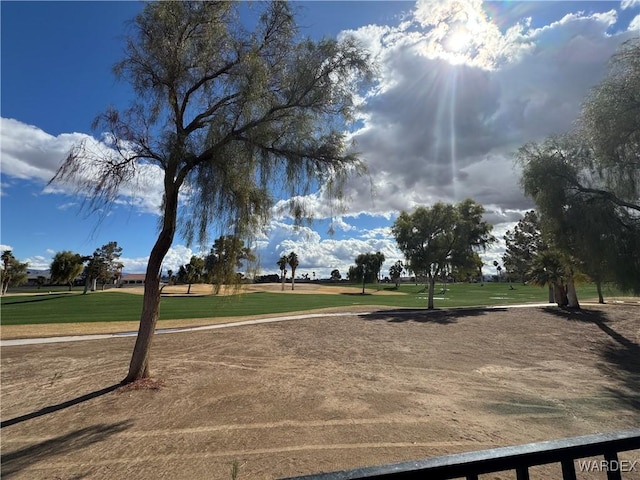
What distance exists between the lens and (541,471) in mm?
5133

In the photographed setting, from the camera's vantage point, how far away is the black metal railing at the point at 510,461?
4.70ft

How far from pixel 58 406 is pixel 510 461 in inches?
389

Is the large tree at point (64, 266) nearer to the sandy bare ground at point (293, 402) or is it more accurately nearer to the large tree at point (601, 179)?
the sandy bare ground at point (293, 402)

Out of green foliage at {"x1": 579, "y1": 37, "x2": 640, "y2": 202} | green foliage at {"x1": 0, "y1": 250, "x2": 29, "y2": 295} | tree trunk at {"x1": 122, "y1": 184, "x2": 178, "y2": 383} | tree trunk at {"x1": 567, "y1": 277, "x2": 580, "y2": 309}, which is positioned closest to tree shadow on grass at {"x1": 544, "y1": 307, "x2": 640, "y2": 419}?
tree trunk at {"x1": 567, "y1": 277, "x2": 580, "y2": 309}

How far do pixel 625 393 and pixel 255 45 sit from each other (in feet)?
44.0

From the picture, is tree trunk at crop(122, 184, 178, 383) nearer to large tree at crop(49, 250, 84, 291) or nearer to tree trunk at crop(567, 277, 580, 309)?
tree trunk at crop(567, 277, 580, 309)

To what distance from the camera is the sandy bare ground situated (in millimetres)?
5660

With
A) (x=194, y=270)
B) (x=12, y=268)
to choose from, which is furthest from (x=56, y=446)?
(x=12, y=268)

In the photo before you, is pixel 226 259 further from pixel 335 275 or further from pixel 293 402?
pixel 335 275

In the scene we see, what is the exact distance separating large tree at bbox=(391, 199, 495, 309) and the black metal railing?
100ft

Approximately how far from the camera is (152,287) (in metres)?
9.42

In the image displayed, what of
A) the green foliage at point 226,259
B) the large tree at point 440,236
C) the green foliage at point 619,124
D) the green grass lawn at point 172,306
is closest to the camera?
the green foliage at point 226,259

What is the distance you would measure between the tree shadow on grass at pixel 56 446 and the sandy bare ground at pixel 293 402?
34 millimetres

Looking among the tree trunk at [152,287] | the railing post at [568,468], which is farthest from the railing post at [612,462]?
the tree trunk at [152,287]
